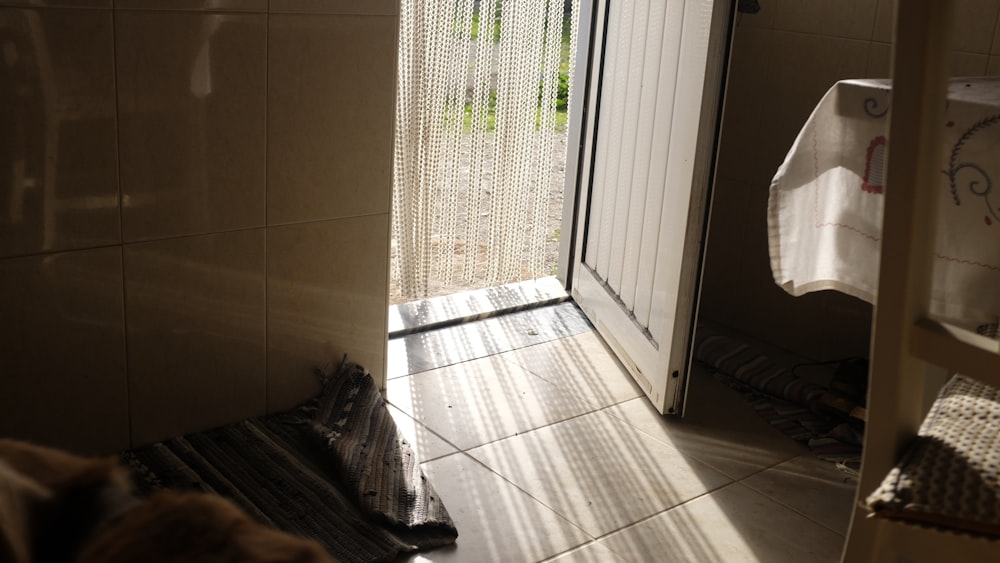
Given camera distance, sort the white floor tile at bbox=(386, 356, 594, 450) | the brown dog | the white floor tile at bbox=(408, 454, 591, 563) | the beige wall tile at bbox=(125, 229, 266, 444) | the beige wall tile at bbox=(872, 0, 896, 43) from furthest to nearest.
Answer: the beige wall tile at bbox=(872, 0, 896, 43) → the white floor tile at bbox=(386, 356, 594, 450) → the beige wall tile at bbox=(125, 229, 266, 444) → the white floor tile at bbox=(408, 454, 591, 563) → the brown dog

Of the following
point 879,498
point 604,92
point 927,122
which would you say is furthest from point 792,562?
point 604,92

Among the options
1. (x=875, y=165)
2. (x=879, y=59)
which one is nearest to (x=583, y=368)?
(x=879, y=59)

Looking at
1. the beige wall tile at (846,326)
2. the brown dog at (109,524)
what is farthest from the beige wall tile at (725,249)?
the brown dog at (109,524)

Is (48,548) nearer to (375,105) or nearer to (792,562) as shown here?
(792,562)

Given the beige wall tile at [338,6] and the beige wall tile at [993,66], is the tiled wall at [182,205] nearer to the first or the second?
the beige wall tile at [338,6]

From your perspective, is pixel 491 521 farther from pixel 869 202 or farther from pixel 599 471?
pixel 869 202

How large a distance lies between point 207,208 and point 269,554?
157 centimetres

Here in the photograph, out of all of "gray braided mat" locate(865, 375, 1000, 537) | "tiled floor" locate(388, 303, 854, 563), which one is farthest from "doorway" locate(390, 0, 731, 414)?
"gray braided mat" locate(865, 375, 1000, 537)

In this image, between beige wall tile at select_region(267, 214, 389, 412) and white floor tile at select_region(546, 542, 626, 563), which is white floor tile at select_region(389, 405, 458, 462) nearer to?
beige wall tile at select_region(267, 214, 389, 412)

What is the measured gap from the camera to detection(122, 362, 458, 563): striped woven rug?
1.86 meters

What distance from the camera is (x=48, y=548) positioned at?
59 centimetres

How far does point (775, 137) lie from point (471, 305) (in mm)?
1062

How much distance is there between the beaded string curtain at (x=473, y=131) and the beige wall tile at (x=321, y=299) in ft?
1.57

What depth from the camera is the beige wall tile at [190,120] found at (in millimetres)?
1874
